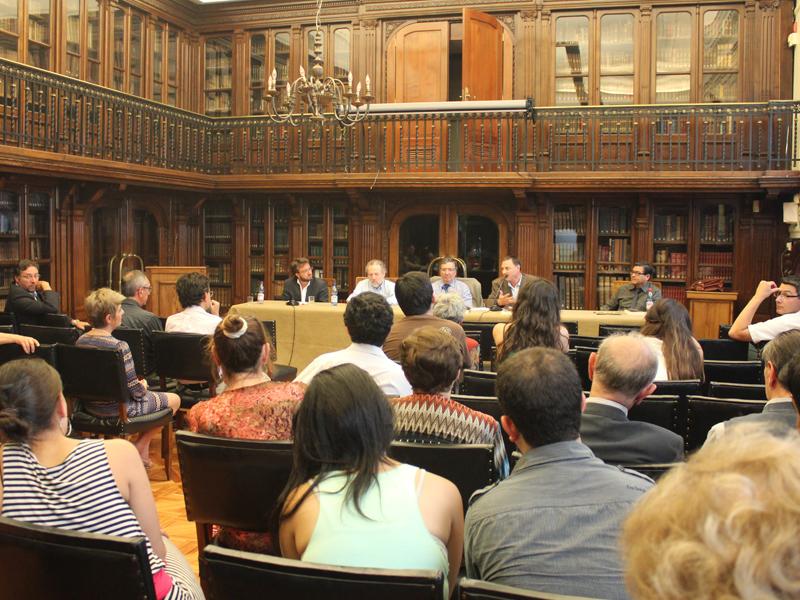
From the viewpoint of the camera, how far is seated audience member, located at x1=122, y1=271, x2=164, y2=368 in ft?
18.8

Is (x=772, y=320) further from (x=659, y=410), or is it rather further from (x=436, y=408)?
(x=436, y=408)

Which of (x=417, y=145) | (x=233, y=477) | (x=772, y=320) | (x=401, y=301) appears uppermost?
(x=417, y=145)

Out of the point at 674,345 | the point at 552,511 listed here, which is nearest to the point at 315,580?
the point at 552,511

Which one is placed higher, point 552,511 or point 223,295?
point 223,295

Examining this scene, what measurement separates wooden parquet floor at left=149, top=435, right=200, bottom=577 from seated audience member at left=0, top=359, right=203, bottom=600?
4.46 feet

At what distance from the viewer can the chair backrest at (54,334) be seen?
543 cm

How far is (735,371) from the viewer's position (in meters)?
4.43

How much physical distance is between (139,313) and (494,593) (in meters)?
4.91

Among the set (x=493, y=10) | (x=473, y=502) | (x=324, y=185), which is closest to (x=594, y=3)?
(x=493, y=10)

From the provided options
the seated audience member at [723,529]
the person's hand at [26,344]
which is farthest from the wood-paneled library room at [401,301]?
the person's hand at [26,344]

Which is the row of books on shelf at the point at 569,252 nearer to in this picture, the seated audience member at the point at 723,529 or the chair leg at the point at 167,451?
the chair leg at the point at 167,451

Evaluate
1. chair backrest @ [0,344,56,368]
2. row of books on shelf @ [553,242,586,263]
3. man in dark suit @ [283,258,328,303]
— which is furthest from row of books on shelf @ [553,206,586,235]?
chair backrest @ [0,344,56,368]

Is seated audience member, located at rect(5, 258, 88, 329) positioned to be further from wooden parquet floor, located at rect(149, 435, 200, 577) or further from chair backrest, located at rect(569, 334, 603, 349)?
chair backrest, located at rect(569, 334, 603, 349)

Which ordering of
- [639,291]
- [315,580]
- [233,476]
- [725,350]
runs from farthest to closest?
1. [639,291]
2. [725,350]
3. [233,476]
4. [315,580]
